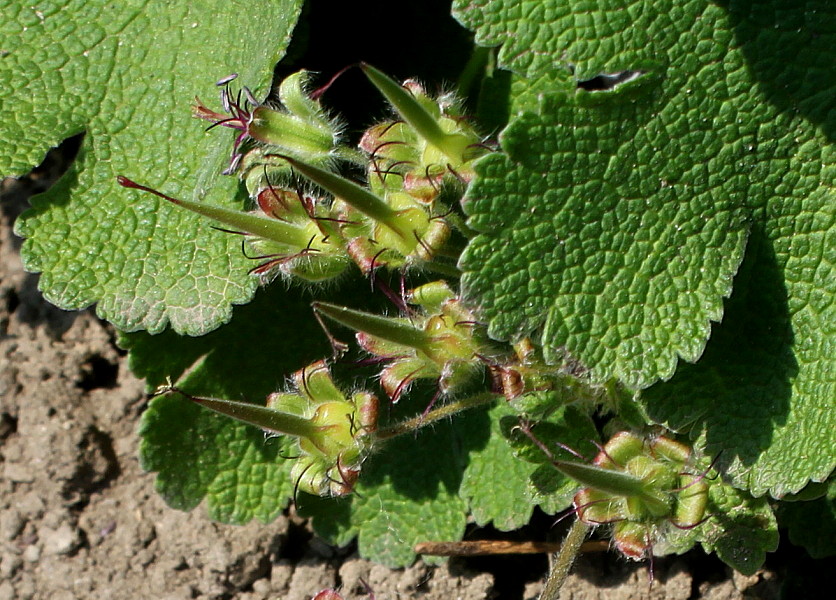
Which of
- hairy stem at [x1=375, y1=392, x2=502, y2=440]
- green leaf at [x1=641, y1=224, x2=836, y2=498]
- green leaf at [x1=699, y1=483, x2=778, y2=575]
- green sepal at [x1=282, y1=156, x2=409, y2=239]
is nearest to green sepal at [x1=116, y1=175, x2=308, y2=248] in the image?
green sepal at [x1=282, y1=156, x2=409, y2=239]

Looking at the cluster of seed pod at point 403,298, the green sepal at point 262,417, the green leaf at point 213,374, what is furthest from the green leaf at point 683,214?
the green leaf at point 213,374

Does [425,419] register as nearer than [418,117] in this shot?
No

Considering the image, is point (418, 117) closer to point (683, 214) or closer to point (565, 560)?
point (683, 214)

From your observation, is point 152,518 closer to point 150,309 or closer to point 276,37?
point 150,309

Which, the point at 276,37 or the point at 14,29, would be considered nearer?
the point at 276,37

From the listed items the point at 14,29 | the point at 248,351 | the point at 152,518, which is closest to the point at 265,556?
the point at 152,518

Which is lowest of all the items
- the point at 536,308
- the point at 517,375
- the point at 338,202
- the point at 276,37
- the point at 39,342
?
the point at 39,342

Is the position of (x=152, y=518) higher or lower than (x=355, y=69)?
lower

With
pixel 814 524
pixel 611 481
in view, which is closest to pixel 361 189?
pixel 611 481
